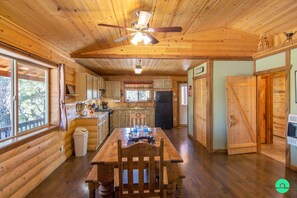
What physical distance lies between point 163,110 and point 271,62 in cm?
458

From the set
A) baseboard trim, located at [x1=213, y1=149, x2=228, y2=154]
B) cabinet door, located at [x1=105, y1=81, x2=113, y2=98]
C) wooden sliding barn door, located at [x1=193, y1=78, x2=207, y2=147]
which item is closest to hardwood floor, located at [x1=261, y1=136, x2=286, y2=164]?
baseboard trim, located at [x1=213, y1=149, x2=228, y2=154]

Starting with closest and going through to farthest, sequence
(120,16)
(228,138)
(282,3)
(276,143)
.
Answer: (120,16), (282,3), (228,138), (276,143)

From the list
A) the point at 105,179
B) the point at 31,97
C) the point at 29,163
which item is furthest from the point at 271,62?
the point at 29,163

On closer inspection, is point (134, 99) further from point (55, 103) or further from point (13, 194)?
point (13, 194)

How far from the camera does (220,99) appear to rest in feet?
15.8

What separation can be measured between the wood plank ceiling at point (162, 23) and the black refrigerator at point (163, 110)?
3.52 m

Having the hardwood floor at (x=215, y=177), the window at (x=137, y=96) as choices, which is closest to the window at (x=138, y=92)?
the window at (x=137, y=96)

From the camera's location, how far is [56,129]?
12.4 feet

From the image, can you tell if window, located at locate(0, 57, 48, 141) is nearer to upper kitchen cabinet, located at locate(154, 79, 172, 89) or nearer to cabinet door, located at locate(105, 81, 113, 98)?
cabinet door, located at locate(105, 81, 113, 98)

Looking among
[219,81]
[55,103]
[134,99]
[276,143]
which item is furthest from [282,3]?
[134,99]

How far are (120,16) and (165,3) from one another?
71cm

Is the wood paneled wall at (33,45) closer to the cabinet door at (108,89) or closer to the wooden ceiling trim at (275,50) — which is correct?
the cabinet door at (108,89)

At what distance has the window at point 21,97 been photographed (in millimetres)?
2666

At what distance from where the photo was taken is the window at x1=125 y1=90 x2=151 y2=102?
8570 mm
